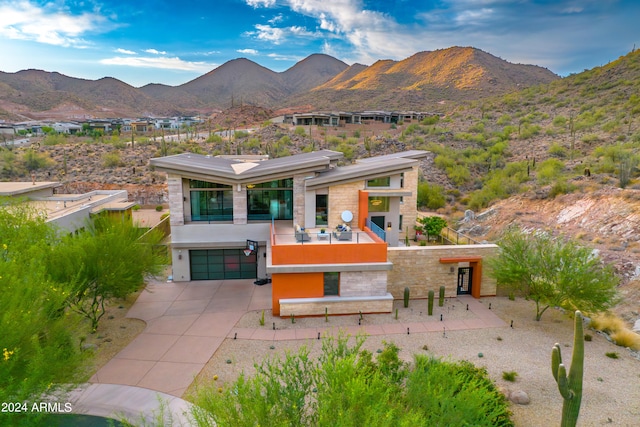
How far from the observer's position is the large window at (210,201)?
2297cm

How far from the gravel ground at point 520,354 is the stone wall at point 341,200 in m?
5.74

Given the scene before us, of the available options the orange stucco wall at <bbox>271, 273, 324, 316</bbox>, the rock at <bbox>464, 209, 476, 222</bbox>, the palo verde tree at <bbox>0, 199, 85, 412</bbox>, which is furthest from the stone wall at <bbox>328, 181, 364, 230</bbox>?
the rock at <bbox>464, 209, 476, 222</bbox>

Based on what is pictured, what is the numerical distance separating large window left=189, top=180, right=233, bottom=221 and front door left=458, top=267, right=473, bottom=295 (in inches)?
510

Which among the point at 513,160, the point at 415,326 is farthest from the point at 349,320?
the point at 513,160

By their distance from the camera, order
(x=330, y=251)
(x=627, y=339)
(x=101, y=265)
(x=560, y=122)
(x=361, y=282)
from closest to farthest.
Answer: (x=101, y=265), (x=627, y=339), (x=330, y=251), (x=361, y=282), (x=560, y=122)

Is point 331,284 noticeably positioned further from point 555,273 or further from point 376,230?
point 555,273

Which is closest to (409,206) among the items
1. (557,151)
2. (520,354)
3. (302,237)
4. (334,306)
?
(302,237)

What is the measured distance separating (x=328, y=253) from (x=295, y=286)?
85.0 inches

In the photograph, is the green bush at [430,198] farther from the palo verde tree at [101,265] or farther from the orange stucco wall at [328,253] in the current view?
the palo verde tree at [101,265]

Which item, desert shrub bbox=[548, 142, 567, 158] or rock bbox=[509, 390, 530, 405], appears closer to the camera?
rock bbox=[509, 390, 530, 405]

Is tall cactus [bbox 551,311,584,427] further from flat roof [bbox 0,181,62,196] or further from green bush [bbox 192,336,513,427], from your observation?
flat roof [bbox 0,181,62,196]

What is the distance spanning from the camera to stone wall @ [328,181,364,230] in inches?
891

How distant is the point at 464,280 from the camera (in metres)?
22.0

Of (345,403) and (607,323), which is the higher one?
(345,403)
